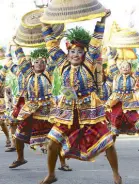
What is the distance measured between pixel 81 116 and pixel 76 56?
0.73 metres

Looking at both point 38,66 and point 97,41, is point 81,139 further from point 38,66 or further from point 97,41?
point 38,66

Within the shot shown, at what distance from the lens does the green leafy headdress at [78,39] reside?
8078 millimetres

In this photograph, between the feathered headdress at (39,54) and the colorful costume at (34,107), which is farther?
the feathered headdress at (39,54)

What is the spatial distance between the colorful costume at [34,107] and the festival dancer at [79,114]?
1889mm

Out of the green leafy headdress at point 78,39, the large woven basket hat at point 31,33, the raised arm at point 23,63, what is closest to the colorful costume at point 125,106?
the raised arm at point 23,63

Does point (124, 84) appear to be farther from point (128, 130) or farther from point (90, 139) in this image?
point (90, 139)

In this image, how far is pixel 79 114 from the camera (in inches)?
313

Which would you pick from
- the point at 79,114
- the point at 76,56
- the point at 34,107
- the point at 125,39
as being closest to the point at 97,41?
the point at 76,56

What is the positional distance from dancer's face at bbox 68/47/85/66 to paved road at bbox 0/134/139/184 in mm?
1657

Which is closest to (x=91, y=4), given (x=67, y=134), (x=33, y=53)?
(x=67, y=134)

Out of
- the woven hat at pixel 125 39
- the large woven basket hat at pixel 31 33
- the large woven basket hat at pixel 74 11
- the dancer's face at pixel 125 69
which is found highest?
the large woven basket hat at pixel 74 11

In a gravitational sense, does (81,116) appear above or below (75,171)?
above

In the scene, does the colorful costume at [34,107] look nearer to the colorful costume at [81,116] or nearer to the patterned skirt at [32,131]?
the patterned skirt at [32,131]

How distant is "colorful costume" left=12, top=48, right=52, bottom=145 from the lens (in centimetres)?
988
